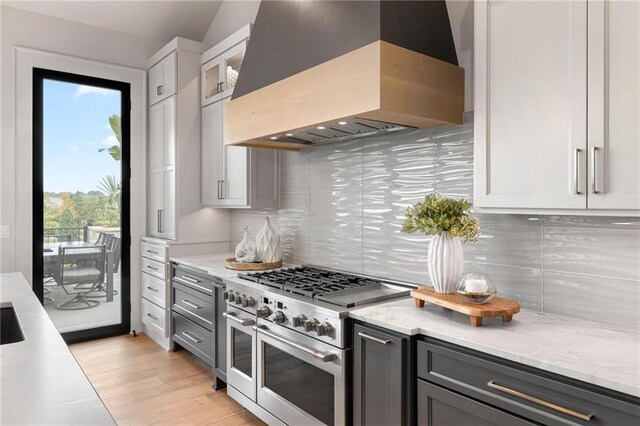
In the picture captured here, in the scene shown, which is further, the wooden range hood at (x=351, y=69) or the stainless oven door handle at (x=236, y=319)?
the stainless oven door handle at (x=236, y=319)

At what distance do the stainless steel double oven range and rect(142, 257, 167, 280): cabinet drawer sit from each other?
1.24 metres

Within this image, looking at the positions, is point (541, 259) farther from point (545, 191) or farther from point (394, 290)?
point (394, 290)

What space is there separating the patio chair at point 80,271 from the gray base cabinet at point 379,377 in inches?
130

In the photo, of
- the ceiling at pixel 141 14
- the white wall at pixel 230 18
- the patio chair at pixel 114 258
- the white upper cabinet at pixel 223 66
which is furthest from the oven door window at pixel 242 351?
the ceiling at pixel 141 14

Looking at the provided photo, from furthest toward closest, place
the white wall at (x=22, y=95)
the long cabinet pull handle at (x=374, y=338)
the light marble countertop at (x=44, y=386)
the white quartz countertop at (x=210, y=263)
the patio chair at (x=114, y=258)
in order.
A: the patio chair at (x=114, y=258) → the white wall at (x=22, y=95) → the white quartz countertop at (x=210, y=263) → the long cabinet pull handle at (x=374, y=338) → the light marble countertop at (x=44, y=386)

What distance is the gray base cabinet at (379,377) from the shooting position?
173 cm

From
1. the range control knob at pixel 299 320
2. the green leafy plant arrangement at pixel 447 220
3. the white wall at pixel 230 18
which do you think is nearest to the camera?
the green leafy plant arrangement at pixel 447 220

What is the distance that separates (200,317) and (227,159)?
4.27ft

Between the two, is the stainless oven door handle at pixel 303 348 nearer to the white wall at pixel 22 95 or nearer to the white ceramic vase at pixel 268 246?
the white ceramic vase at pixel 268 246

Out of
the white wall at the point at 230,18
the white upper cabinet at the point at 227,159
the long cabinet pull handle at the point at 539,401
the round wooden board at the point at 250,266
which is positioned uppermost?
the white wall at the point at 230,18

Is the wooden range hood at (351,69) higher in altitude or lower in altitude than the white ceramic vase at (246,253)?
higher

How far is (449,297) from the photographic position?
187cm

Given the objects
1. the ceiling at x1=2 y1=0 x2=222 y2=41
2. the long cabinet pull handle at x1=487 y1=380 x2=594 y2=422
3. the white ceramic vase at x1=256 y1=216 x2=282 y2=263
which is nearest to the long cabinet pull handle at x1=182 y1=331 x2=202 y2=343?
the white ceramic vase at x1=256 y1=216 x2=282 y2=263

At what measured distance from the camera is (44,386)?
104 centimetres
